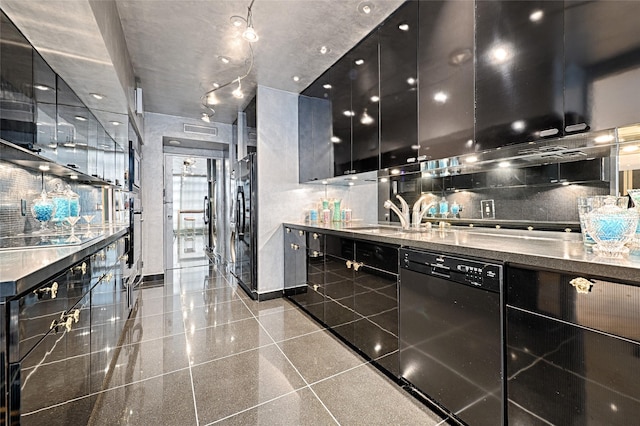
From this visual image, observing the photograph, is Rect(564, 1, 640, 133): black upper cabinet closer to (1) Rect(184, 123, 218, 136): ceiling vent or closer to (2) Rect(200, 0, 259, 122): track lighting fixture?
(2) Rect(200, 0, 259, 122): track lighting fixture

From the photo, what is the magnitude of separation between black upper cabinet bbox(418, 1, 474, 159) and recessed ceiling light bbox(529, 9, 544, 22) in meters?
0.33

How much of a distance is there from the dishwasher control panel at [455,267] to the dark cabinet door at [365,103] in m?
1.11

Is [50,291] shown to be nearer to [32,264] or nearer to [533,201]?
[32,264]

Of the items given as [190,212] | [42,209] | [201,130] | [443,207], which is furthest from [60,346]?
[190,212]

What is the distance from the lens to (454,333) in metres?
1.46

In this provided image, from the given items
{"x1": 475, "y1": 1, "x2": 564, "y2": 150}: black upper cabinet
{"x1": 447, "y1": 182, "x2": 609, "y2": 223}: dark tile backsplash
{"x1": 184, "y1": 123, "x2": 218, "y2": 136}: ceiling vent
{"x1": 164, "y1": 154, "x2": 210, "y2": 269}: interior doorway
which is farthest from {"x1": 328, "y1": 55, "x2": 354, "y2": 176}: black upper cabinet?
{"x1": 164, "y1": 154, "x2": 210, "y2": 269}: interior doorway

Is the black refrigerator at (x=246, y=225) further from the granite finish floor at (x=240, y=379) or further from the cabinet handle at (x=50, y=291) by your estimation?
the cabinet handle at (x=50, y=291)

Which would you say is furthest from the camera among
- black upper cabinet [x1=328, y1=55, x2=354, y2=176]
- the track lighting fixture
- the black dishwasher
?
black upper cabinet [x1=328, y1=55, x2=354, y2=176]

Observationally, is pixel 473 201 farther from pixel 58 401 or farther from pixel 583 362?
pixel 58 401

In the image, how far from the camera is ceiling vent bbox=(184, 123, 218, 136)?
4844 mm

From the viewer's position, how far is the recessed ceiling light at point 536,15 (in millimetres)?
1427

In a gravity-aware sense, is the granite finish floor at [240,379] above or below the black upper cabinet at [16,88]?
below

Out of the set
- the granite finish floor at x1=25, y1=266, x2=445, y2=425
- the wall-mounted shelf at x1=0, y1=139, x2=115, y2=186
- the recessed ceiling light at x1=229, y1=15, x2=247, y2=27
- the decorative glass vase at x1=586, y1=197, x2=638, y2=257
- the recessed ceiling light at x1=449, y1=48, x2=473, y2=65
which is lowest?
the granite finish floor at x1=25, y1=266, x2=445, y2=425

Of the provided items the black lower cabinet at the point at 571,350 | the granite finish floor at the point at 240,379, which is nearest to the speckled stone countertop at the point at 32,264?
the granite finish floor at the point at 240,379
